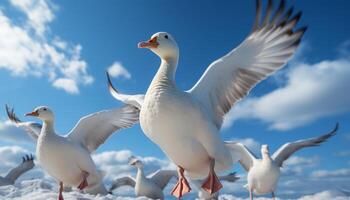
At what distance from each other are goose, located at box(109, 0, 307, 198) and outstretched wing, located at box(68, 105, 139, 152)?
454cm

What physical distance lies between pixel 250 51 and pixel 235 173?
34.0 ft

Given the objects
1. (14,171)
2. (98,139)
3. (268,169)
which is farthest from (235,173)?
(14,171)

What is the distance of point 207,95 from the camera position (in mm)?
4945

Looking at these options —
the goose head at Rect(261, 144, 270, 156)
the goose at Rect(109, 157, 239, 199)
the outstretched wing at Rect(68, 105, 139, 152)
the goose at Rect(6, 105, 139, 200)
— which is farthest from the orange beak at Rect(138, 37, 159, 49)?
the goose at Rect(109, 157, 239, 199)

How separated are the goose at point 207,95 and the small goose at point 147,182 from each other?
8.83m

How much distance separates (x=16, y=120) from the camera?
38.9 ft

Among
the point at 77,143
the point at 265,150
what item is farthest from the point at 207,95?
the point at 265,150

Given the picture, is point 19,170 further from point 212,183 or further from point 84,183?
point 212,183

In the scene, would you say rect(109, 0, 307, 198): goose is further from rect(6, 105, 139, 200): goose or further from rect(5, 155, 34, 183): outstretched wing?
rect(5, 155, 34, 183): outstretched wing

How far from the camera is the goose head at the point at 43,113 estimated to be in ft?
27.3

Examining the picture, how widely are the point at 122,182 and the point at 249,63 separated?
11.7 metres

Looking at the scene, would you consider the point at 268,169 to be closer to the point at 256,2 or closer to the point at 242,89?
the point at 242,89

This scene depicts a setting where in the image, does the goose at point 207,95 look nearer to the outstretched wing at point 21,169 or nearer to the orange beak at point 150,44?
the orange beak at point 150,44

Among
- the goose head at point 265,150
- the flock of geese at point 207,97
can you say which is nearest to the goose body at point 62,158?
the flock of geese at point 207,97
